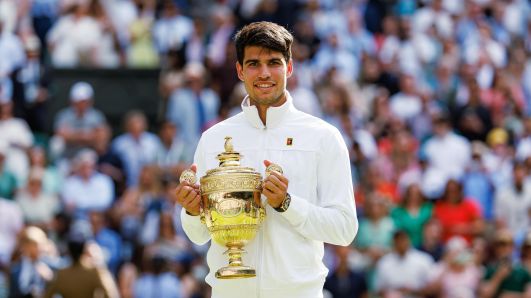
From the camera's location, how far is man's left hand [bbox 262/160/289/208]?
6.42 metres

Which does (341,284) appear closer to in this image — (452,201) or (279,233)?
(452,201)

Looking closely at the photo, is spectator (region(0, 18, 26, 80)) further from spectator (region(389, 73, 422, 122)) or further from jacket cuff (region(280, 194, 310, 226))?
jacket cuff (region(280, 194, 310, 226))

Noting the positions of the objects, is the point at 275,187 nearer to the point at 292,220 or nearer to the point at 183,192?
the point at 292,220

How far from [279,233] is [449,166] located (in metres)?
11.7

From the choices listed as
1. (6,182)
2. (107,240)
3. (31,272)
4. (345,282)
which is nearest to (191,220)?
(31,272)

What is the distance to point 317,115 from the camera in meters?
18.5

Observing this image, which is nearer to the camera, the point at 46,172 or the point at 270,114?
the point at 270,114

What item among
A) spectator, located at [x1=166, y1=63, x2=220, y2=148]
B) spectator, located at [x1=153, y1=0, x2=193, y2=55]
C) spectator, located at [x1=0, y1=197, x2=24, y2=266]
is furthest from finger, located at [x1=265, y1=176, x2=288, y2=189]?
spectator, located at [x1=153, y1=0, x2=193, y2=55]

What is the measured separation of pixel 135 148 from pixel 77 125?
0.86 meters

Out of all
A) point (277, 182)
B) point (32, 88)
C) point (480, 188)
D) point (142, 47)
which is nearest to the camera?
point (277, 182)

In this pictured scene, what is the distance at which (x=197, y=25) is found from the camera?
66.8 ft

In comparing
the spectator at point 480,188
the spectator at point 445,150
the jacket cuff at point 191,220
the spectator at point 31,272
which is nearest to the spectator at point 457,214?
the spectator at point 480,188

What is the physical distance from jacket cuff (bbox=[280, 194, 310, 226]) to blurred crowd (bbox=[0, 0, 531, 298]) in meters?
6.01

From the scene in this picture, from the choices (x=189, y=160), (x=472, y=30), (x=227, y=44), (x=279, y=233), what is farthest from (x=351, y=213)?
(x=472, y=30)
